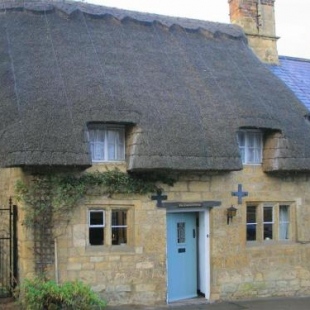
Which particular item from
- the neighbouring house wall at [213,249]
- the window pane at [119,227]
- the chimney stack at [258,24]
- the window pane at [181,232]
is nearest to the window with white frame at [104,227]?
the window pane at [119,227]

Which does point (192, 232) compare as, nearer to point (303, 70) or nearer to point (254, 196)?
point (254, 196)

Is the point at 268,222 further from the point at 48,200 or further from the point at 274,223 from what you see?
the point at 48,200

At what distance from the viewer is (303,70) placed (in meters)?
16.6

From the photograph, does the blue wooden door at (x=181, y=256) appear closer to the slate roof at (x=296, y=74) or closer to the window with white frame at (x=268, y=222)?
the window with white frame at (x=268, y=222)

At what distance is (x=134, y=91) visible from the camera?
10.9 m

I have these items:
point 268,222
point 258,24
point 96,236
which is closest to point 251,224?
point 268,222

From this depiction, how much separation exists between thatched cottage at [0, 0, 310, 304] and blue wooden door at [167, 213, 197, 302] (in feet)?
0.09

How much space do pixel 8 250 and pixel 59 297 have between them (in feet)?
8.18

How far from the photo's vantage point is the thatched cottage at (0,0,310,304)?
9977 mm

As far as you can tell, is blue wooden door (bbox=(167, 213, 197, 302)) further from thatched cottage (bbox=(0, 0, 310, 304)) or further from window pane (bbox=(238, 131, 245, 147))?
window pane (bbox=(238, 131, 245, 147))

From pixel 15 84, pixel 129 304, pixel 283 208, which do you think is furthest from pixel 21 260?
pixel 283 208

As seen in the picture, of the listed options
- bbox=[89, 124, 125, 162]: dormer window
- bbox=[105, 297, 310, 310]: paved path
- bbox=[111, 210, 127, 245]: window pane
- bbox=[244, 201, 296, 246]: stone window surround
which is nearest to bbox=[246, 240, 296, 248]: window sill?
bbox=[244, 201, 296, 246]: stone window surround

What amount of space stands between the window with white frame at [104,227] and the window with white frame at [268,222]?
3.05m

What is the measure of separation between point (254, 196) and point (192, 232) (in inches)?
64.3
